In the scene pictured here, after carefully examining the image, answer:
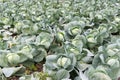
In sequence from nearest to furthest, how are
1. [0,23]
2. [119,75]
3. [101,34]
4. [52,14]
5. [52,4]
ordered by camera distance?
[119,75] → [101,34] → [0,23] → [52,14] → [52,4]

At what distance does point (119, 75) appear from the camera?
1716 mm

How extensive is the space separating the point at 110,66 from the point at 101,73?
0.63 ft

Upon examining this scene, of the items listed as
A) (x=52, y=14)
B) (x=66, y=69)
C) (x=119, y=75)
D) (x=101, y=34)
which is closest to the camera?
(x=119, y=75)

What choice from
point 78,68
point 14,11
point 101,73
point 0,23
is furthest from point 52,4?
point 101,73

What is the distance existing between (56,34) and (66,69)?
24.7 inches

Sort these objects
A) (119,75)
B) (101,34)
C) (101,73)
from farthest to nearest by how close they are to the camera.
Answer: (101,34) < (119,75) < (101,73)

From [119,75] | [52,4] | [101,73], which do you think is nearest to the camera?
[101,73]

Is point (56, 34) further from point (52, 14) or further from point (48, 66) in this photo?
point (52, 14)

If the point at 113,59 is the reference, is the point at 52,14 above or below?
below

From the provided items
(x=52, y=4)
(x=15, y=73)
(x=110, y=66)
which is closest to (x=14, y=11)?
(x=52, y=4)

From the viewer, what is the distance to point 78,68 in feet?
6.14

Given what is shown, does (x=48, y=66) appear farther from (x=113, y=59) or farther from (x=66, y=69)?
(x=113, y=59)

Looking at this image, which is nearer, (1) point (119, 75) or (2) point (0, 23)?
(1) point (119, 75)

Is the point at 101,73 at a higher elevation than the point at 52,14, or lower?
higher
